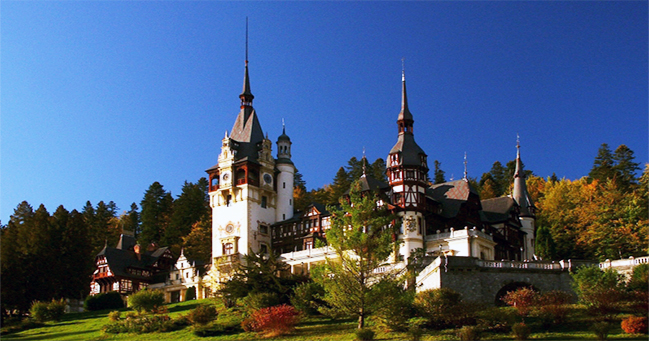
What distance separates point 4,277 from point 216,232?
19143 mm

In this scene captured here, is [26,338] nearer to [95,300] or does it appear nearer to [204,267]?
[95,300]

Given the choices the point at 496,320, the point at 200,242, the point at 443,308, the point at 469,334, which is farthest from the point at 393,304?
the point at 200,242

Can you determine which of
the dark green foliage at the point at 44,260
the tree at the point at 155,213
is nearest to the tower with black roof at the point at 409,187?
the dark green foliage at the point at 44,260

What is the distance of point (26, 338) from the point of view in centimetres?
5041

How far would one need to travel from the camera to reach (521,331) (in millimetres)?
35938

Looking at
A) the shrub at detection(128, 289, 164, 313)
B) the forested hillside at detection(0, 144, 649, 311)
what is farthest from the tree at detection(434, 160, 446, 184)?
the shrub at detection(128, 289, 164, 313)

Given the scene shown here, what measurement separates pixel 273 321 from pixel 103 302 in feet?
102

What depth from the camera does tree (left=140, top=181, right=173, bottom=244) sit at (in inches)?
3632

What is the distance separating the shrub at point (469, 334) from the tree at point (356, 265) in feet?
14.7

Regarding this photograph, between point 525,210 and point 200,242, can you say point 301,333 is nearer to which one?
point 525,210

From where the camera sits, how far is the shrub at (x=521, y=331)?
3591 cm

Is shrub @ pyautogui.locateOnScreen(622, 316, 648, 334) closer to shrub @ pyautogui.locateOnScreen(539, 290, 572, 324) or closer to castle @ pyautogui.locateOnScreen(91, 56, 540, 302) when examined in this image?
shrub @ pyautogui.locateOnScreen(539, 290, 572, 324)

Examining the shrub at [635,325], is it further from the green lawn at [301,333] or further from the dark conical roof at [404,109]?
the dark conical roof at [404,109]

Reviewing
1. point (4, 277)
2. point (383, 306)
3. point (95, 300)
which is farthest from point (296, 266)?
point (383, 306)
